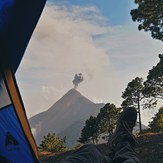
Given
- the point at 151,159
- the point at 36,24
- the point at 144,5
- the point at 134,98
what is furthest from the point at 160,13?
the point at 134,98

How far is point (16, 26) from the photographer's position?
483 cm

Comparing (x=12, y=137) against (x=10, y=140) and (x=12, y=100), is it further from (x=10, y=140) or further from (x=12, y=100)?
(x=12, y=100)

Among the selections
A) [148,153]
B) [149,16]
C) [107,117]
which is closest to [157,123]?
[107,117]

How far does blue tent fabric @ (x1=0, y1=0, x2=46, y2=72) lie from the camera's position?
14.9 ft

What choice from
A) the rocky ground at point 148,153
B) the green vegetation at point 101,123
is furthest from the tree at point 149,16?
the green vegetation at point 101,123

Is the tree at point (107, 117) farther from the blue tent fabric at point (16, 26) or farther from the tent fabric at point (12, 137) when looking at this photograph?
the tent fabric at point (12, 137)

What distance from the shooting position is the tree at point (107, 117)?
48.4 meters

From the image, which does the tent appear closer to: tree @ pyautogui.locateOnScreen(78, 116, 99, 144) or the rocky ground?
the rocky ground

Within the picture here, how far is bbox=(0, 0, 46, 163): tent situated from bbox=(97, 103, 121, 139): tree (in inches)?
1736

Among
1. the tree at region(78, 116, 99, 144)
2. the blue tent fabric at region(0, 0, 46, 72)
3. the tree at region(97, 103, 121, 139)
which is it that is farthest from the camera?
the tree at region(97, 103, 121, 139)

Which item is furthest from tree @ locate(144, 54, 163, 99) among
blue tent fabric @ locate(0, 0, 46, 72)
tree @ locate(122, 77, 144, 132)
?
blue tent fabric @ locate(0, 0, 46, 72)

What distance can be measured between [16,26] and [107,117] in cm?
4563

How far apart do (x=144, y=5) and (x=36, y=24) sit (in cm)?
1602

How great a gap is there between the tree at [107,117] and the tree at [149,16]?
1125 inches
